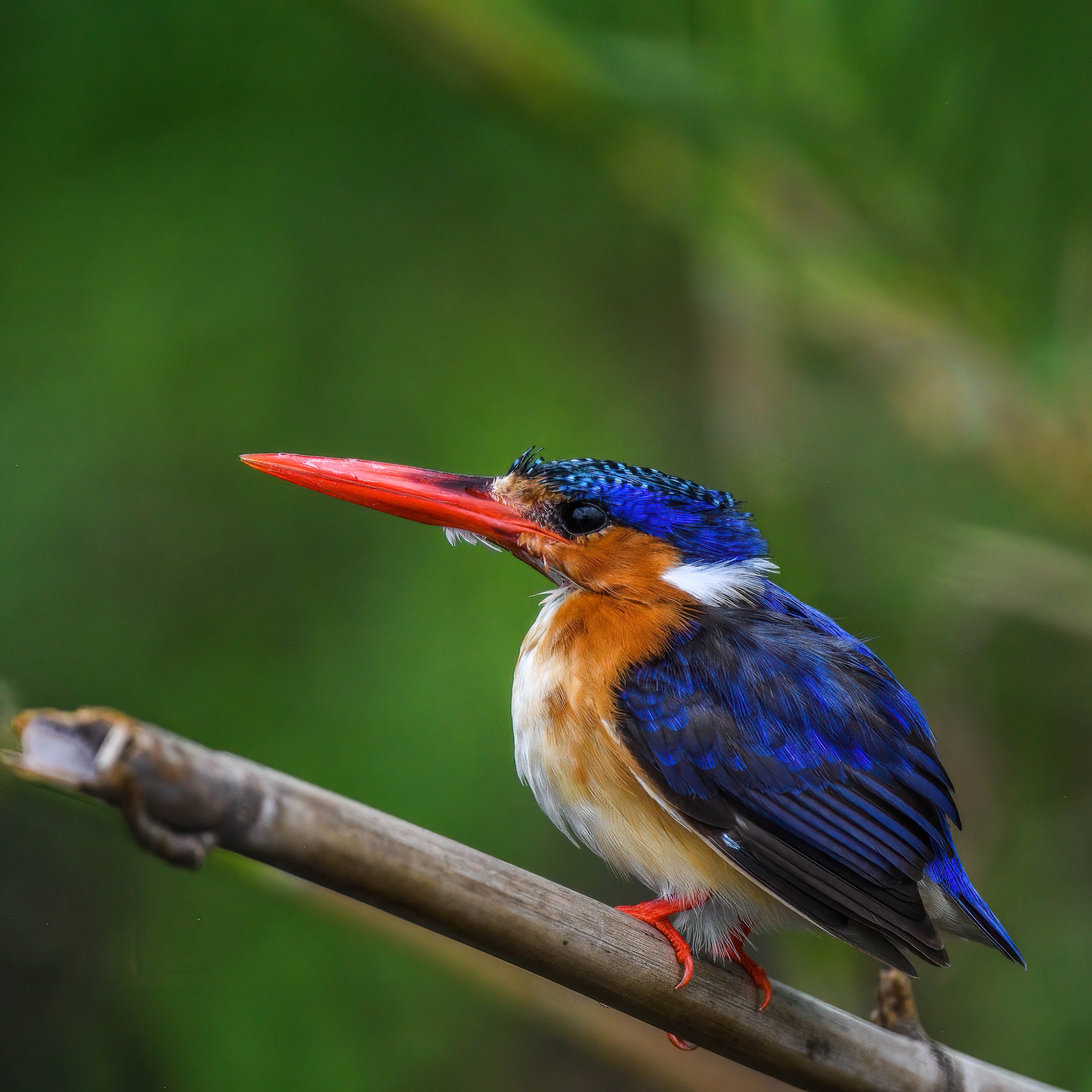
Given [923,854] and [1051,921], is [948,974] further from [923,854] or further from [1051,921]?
[923,854]

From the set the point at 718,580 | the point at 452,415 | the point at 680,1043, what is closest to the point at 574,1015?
the point at 680,1043

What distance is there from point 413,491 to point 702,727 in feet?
1.49

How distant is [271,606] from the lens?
2416 mm

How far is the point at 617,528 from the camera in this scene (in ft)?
5.08

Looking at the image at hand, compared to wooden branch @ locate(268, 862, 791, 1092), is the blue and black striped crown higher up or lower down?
higher up

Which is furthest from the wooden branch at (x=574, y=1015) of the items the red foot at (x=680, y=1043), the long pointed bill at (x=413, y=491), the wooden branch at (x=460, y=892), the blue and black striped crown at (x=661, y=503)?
the blue and black striped crown at (x=661, y=503)

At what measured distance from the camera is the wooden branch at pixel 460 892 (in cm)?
61

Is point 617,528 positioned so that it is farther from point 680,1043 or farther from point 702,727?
point 680,1043

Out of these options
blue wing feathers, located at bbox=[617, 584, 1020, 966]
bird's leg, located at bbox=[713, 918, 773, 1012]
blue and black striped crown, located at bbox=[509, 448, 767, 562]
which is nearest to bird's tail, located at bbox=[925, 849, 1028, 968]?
blue wing feathers, located at bbox=[617, 584, 1020, 966]

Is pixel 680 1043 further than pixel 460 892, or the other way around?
pixel 680 1043

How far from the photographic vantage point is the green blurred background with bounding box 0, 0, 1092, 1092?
2.01 metres

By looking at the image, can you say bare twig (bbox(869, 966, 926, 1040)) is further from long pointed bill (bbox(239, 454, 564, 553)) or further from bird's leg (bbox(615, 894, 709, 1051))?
long pointed bill (bbox(239, 454, 564, 553))

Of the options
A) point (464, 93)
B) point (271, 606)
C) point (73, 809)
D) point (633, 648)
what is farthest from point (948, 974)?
point (464, 93)

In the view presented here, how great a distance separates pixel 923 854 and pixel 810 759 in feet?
0.55
